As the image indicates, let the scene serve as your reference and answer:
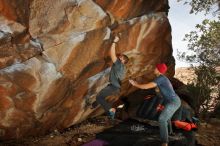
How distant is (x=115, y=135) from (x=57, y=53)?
2.99 m

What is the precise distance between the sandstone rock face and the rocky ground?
0.31m

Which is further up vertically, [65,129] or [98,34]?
[98,34]

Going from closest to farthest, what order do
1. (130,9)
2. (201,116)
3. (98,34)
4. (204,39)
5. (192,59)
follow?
(98,34)
(130,9)
(201,116)
(204,39)
(192,59)

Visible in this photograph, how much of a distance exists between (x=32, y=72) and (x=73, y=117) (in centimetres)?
255

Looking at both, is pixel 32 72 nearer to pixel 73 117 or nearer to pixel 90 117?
pixel 73 117

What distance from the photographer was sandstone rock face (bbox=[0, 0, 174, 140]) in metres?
9.07

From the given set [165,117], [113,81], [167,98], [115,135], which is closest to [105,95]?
[113,81]

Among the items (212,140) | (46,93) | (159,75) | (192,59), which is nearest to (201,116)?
(212,140)

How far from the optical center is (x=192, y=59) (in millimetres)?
16031

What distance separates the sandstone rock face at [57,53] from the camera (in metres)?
9.07

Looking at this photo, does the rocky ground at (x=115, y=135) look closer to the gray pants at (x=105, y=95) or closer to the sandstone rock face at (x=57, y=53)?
the sandstone rock face at (x=57, y=53)

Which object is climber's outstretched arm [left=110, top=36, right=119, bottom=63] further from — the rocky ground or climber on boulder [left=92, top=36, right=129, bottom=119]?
the rocky ground

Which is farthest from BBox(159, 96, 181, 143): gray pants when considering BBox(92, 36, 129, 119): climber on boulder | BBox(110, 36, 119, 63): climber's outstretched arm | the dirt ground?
BBox(110, 36, 119, 63): climber's outstretched arm

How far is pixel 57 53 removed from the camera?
31.7ft
